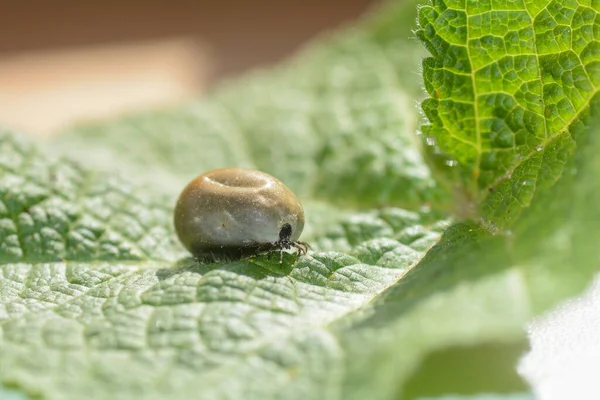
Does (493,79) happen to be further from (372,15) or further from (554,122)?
(372,15)

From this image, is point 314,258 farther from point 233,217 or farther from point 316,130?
point 316,130

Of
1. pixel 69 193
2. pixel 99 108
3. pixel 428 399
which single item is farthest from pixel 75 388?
pixel 99 108

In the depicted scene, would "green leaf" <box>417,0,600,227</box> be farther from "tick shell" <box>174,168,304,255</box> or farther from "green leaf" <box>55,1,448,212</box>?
"tick shell" <box>174,168,304,255</box>

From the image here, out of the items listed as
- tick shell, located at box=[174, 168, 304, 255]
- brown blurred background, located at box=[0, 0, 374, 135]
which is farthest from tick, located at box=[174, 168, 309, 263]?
brown blurred background, located at box=[0, 0, 374, 135]

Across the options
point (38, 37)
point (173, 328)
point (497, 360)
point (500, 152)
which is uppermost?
point (38, 37)

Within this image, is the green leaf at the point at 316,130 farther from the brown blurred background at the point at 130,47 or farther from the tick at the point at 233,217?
the brown blurred background at the point at 130,47

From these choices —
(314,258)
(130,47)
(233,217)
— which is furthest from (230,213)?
(130,47)

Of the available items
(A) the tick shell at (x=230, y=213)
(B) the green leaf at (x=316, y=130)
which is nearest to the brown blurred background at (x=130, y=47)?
(B) the green leaf at (x=316, y=130)
